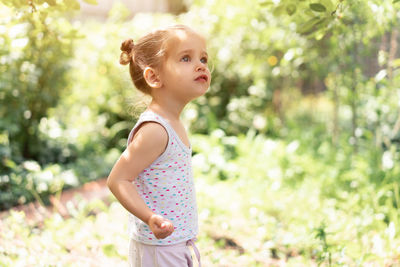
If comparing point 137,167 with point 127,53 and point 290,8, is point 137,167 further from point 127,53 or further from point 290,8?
point 290,8

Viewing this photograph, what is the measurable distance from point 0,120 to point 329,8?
3334mm

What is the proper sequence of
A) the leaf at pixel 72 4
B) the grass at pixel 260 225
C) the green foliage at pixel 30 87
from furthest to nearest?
the green foliage at pixel 30 87 < the grass at pixel 260 225 < the leaf at pixel 72 4

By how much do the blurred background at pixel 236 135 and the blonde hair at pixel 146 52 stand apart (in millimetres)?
200

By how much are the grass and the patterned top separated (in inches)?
39.2

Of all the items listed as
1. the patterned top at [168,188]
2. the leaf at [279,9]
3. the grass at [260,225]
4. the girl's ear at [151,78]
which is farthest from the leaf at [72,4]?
the grass at [260,225]

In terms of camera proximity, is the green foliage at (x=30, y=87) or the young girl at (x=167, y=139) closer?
the young girl at (x=167, y=139)

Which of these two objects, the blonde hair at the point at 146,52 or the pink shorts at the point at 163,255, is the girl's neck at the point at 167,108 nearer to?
the blonde hair at the point at 146,52

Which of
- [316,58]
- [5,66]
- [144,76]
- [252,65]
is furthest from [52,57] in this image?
[144,76]

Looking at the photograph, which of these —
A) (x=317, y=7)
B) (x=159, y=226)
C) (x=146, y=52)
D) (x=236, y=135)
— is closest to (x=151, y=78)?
(x=146, y=52)

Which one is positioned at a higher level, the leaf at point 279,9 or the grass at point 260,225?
the leaf at point 279,9

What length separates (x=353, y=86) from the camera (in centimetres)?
370

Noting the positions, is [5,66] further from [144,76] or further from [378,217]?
[378,217]

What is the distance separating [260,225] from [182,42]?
2025 millimetres

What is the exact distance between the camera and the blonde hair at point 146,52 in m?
1.58
